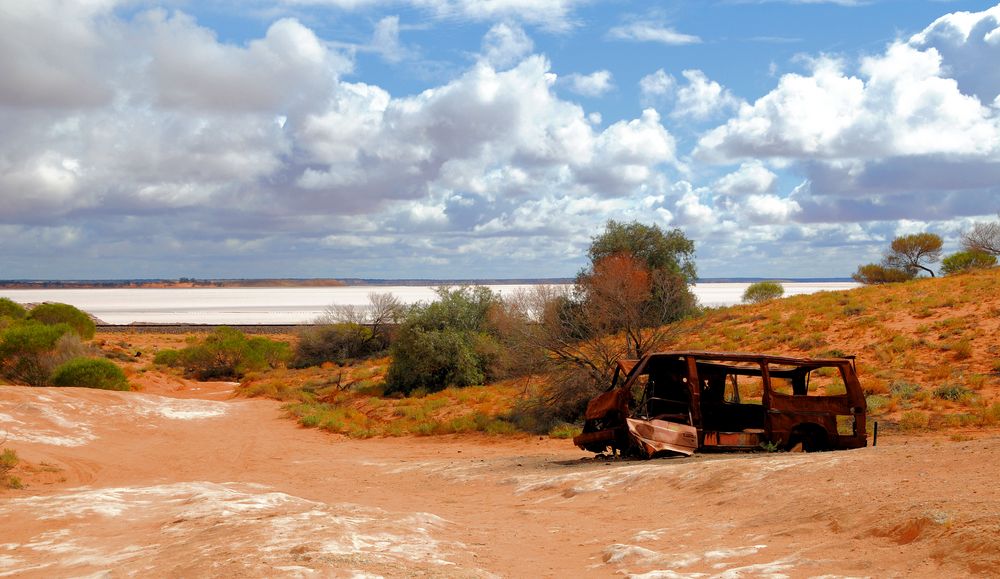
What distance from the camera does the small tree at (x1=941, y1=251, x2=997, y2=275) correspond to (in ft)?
173

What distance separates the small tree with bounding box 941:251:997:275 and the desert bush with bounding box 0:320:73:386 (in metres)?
50.3

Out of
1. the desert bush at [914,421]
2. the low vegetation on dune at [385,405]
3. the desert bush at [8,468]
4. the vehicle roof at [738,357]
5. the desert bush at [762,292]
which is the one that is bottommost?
the low vegetation on dune at [385,405]

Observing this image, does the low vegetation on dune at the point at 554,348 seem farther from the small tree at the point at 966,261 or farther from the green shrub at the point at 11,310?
the small tree at the point at 966,261

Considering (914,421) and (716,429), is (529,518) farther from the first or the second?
(914,421)

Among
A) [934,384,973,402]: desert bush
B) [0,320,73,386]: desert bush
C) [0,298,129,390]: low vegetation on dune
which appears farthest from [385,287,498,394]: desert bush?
[934,384,973,402]: desert bush

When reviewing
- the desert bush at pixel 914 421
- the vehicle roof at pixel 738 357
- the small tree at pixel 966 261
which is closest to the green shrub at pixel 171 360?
the vehicle roof at pixel 738 357

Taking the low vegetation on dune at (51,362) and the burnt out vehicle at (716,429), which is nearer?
the burnt out vehicle at (716,429)

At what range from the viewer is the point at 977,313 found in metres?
28.8

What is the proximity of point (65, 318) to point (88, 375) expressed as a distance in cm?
2248

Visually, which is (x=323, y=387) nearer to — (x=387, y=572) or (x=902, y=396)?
(x=902, y=396)

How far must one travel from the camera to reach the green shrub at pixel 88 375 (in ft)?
93.3

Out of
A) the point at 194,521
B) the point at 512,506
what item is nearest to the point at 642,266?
the point at 512,506

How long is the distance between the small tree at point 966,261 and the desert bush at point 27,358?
165 ft

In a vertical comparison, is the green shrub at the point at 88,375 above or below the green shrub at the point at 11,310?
below
